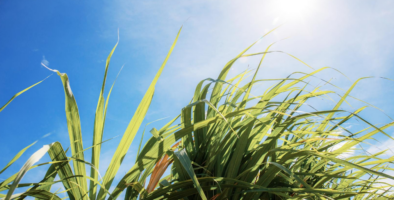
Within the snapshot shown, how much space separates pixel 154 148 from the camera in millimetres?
710

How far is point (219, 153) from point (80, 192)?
0.43 m

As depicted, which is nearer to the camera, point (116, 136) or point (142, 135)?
point (116, 136)

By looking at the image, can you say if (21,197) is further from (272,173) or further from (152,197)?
(272,173)

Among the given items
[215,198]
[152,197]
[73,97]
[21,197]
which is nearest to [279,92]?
[215,198]

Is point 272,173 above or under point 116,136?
under

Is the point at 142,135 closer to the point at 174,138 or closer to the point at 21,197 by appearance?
the point at 174,138

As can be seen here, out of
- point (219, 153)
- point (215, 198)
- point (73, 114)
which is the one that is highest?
point (73, 114)

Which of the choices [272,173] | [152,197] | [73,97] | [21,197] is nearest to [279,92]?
[272,173]

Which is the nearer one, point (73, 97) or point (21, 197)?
point (21, 197)

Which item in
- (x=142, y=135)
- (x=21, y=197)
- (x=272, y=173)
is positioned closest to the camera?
(x=21, y=197)

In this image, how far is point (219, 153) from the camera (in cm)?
84

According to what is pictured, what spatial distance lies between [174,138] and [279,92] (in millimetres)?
464

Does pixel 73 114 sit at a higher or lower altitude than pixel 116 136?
higher

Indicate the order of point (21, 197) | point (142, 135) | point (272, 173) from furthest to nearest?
point (142, 135), point (272, 173), point (21, 197)
